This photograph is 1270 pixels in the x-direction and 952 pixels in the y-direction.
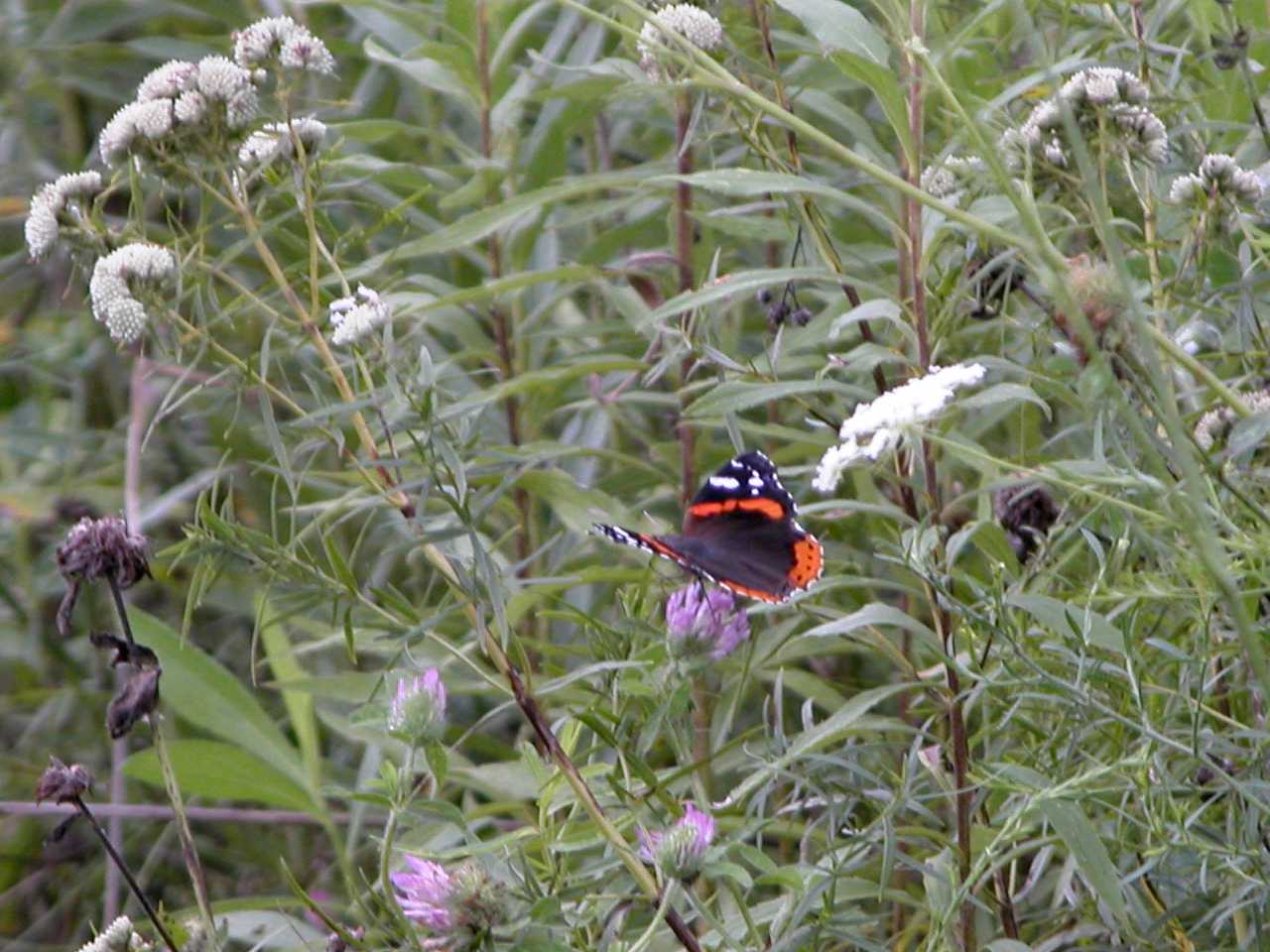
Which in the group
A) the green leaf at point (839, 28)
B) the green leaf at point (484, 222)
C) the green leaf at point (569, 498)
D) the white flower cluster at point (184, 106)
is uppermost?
the green leaf at point (839, 28)

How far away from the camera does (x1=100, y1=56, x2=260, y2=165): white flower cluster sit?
0.95 metres

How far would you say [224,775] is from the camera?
137 centimetres

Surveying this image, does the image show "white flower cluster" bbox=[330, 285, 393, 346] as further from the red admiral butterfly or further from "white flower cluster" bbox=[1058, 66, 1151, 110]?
"white flower cluster" bbox=[1058, 66, 1151, 110]

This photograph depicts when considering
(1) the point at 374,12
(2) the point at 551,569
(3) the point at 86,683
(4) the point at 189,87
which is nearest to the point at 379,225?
(4) the point at 189,87

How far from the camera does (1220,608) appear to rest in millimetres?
903

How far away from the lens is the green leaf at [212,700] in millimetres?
1441

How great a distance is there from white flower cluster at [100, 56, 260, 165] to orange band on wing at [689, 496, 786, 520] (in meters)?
0.35

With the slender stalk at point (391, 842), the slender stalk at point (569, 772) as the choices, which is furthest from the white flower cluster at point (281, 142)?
the slender stalk at point (391, 842)

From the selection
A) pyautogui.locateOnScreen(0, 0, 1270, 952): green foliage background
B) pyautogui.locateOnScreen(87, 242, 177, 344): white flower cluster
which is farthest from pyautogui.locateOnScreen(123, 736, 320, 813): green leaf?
pyautogui.locateOnScreen(87, 242, 177, 344): white flower cluster

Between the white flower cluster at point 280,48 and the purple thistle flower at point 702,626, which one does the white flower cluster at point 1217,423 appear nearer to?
the purple thistle flower at point 702,626

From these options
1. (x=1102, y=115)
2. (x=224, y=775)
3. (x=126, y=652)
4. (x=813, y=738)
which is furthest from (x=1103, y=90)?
(x=224, y=775)

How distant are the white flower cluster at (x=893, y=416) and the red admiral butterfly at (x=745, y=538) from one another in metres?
0.18

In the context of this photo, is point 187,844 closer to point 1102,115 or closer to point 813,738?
point 813,738

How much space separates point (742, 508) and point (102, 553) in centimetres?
38
